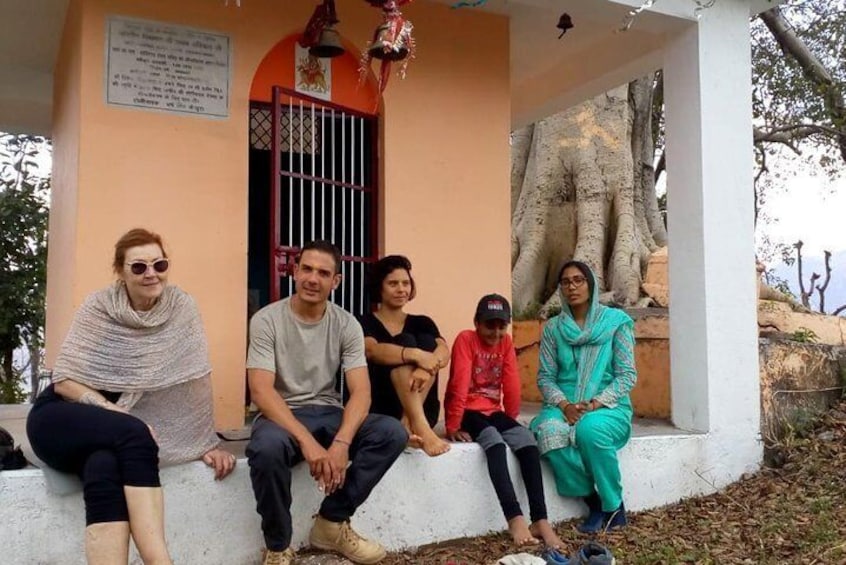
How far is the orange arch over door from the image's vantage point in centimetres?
514

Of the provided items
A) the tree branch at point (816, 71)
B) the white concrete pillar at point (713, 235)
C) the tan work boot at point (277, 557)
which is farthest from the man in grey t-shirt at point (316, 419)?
the tree branch at point (816, 71)

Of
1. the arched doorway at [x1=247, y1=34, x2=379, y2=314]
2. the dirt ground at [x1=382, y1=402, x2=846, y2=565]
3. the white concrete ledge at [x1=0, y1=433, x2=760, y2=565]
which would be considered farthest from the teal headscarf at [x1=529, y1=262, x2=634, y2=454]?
the arched doorway at [x1=247, y1=34, x2=379, y2=314]

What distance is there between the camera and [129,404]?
3342mm

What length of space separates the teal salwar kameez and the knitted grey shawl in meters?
1.83

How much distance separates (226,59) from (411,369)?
225cm

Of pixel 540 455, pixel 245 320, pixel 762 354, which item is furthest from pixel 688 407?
pixel 245 320

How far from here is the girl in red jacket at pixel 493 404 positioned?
406 cm

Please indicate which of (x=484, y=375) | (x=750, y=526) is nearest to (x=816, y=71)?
(x=750, y=526)

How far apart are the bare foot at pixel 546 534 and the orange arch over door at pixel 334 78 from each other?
9.22ft

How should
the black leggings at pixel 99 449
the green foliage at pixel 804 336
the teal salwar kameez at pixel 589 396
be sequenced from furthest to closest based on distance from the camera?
the green foliage at pixel 804 336 < the teal salwar kameez at pixel 589 396 < the black leggings at pixel 99 449

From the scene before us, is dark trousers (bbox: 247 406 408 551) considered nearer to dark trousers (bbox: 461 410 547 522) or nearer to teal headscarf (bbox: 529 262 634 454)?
dark trousers (bbox: 461 410 547 522)

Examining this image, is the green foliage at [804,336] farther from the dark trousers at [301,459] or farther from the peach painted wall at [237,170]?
the dark trousers at [301,459]

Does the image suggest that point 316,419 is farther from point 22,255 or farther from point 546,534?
point 22,255

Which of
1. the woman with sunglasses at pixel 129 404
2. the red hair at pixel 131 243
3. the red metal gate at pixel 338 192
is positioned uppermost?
the red metal gate at pixel 338 192
